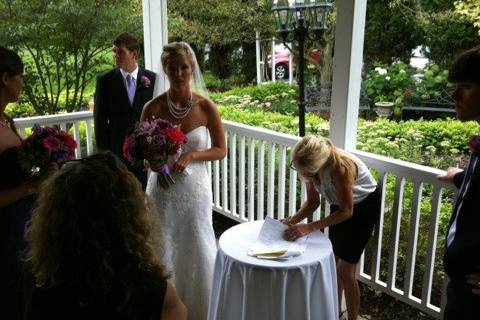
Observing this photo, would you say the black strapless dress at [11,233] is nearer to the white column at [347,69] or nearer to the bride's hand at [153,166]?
the bride's hand at [153,166]

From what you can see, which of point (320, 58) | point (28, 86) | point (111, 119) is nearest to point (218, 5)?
point (320, 58)

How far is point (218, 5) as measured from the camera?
8203mm

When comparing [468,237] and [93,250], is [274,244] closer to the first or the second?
[468,237]

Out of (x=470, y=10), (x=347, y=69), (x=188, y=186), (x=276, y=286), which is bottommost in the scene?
(x=276, y=286)

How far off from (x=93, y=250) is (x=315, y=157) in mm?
1476

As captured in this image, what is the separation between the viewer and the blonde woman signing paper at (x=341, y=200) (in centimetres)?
237

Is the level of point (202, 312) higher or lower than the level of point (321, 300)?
lower

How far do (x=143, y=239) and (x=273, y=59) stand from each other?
7.08m

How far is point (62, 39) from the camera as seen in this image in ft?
23.5

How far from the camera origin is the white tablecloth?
215cm

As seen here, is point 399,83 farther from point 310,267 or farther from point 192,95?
point 310,267

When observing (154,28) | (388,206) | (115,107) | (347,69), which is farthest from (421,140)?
(154,28)

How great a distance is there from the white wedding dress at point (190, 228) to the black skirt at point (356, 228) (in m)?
0.82

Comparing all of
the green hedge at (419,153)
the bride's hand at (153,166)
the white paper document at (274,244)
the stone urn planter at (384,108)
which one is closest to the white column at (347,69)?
the green hedge at (419,153)
